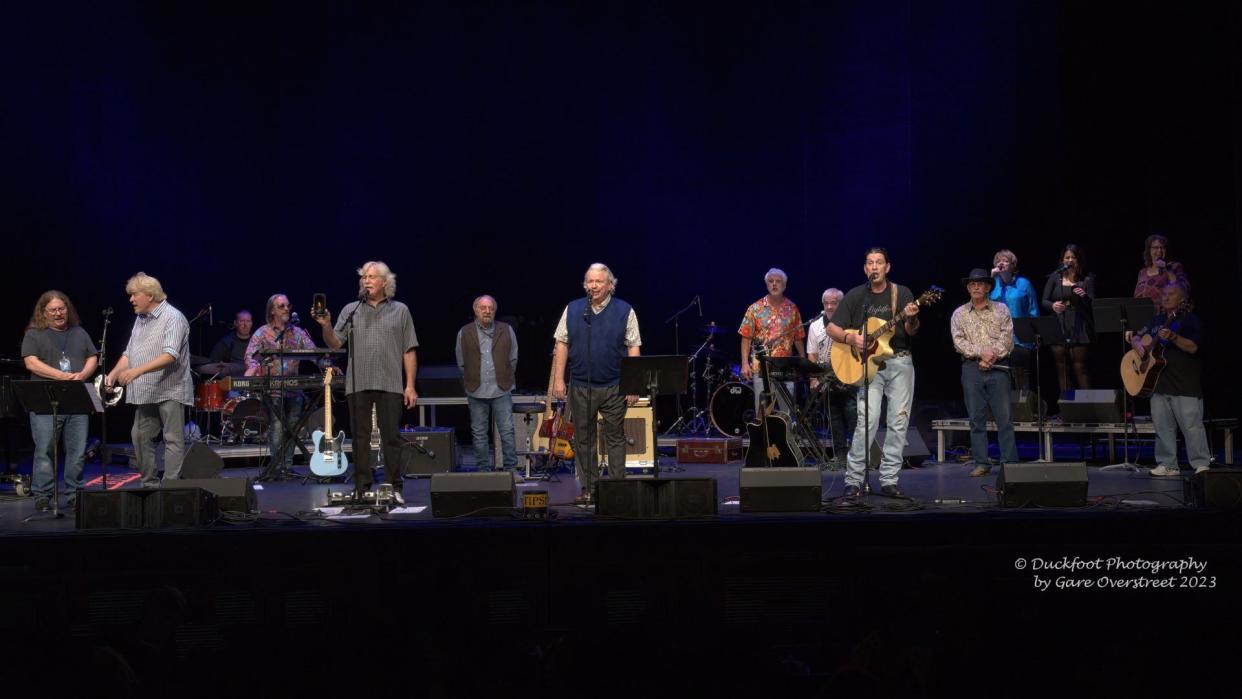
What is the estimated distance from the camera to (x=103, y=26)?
1312 cm

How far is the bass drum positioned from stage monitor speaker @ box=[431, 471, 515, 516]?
690cm

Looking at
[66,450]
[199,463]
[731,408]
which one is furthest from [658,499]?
[731,408]

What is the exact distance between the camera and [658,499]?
266 inches

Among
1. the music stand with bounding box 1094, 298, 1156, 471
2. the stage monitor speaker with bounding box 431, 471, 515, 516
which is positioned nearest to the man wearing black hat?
the music stand with bounding box 1094, 298, 1156, 471

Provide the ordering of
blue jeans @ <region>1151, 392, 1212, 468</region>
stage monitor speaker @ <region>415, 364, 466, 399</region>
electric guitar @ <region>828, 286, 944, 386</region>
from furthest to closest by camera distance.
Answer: stage monitor speaker @ <region>415, 364, 466, 399</region> < blue jeans @ <region>1151, 392, 1212, 468</region> < electric guitar @ <region>828, 286, 944, 386</region>

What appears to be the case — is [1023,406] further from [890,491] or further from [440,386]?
[440,386]

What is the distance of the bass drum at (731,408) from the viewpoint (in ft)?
44.9

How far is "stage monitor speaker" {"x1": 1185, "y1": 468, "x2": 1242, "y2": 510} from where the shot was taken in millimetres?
6695

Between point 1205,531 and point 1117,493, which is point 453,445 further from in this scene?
point 1205,531

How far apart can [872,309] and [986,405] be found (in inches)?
93.4

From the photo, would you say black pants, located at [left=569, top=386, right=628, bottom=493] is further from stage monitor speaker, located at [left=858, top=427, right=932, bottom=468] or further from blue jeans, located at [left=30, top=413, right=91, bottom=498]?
blue jeans, located at [left=30, top=413, right=91, bottom=498]

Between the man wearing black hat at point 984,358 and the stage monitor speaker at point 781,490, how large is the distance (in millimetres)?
3254

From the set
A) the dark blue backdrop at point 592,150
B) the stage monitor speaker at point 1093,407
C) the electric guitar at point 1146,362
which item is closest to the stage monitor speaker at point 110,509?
the dark blue backdrop at point 592,150

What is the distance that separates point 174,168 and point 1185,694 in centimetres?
1340
